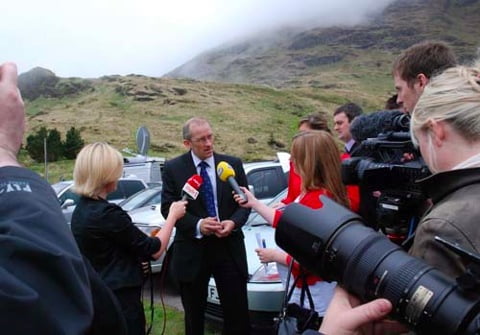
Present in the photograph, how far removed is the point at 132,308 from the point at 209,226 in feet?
2.83

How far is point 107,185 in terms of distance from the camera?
300 cm

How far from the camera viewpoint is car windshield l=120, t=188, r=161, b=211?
884 centimetres

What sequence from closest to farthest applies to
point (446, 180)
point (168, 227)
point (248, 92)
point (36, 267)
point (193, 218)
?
point (36, 267)
point (446, 180)
point (168, 227)
point (193, 218)
point (248, 92)

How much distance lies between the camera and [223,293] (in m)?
3.83

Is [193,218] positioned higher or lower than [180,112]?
higher

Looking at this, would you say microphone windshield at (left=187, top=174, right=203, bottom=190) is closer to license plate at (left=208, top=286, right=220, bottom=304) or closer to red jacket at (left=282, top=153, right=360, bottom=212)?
red jacket at (left=282, top=153, right=360, bottom=212)

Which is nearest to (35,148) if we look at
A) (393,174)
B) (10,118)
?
(393,174)

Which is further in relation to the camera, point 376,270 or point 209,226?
point 209,226

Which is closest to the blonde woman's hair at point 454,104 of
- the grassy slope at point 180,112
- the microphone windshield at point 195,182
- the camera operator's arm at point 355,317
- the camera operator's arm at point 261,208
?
the camera operator's arm at point 355,317

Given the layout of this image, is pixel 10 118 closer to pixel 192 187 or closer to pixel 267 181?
pixel 192 187

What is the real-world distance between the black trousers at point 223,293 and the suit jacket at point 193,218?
2.4 inches

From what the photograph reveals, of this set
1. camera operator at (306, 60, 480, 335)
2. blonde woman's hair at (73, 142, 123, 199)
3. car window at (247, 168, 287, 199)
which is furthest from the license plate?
camera operator at (306, 60, 480, 335)

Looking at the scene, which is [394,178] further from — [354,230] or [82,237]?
[82,237]

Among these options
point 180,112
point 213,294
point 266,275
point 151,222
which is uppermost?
point 266,275
